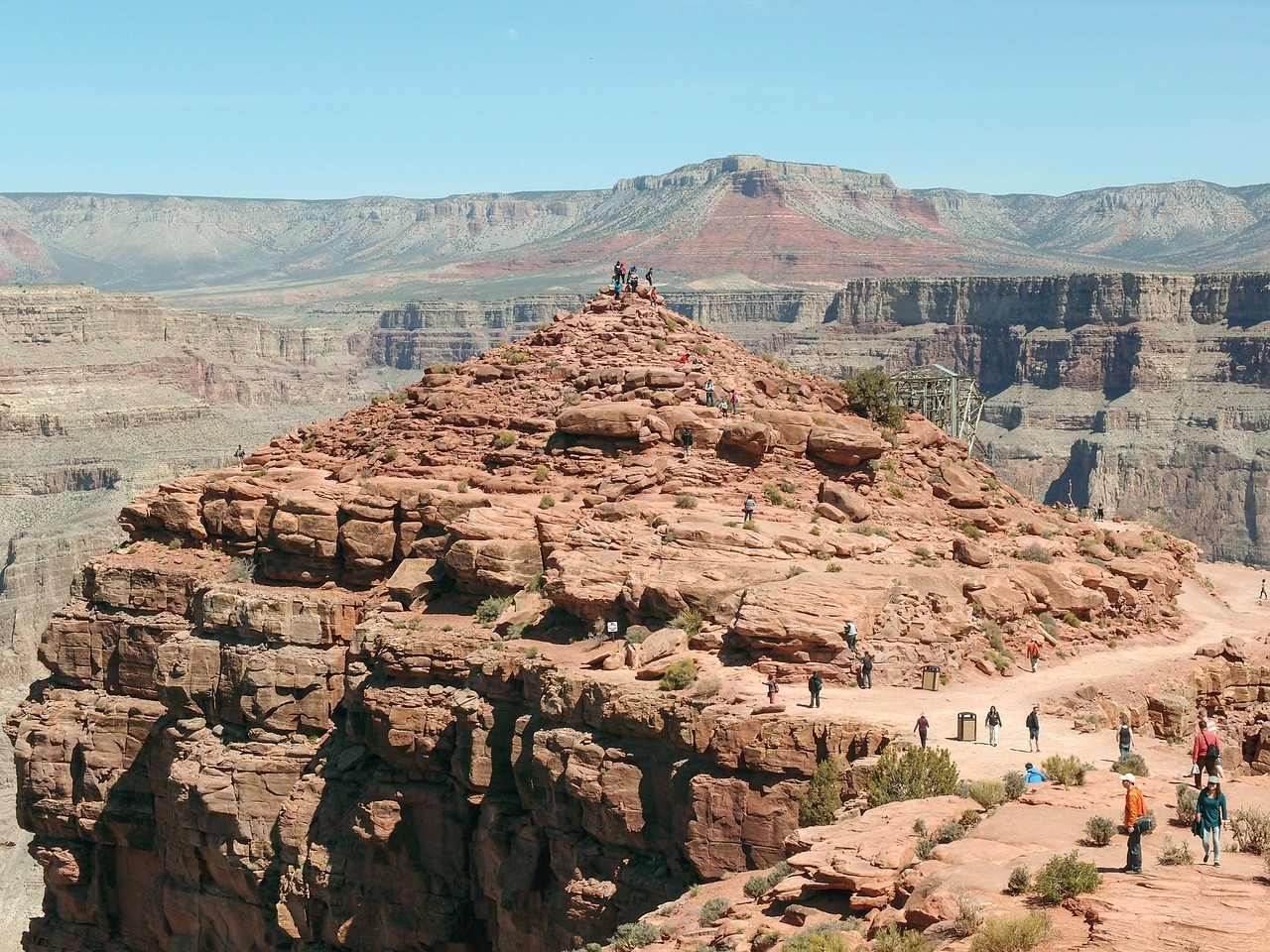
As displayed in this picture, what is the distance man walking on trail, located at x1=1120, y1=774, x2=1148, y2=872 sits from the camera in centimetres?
2239

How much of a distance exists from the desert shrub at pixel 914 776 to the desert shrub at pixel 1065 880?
18.5 ft

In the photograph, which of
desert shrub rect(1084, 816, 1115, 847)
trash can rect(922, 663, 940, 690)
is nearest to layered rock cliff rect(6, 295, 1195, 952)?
trash can rect(922, 663, 940, 690)

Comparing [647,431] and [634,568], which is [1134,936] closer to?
[634,568]

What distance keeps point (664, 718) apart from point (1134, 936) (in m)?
13.0

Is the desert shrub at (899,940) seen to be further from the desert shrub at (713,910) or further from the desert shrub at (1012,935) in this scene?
the desert shrub at (713,910)

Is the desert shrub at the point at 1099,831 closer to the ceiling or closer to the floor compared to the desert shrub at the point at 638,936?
closer to the ceiling

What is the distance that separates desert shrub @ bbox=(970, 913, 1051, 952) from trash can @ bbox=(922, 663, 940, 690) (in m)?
14.4

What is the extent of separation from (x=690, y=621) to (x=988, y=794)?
33.6 feet

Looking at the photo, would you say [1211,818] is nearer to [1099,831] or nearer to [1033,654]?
[1099,831]

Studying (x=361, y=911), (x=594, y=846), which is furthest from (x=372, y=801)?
(x=594, y=846)

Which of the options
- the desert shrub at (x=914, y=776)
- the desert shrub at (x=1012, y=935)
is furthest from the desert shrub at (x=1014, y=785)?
the desert shrub at (x=1012, y=935)

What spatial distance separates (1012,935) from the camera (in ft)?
67.2

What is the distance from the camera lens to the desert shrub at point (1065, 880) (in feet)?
70.7

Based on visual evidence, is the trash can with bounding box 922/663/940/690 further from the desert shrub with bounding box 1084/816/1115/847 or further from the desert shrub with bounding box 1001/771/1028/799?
the desert shrub with bounding box 1084/816/1115/847
